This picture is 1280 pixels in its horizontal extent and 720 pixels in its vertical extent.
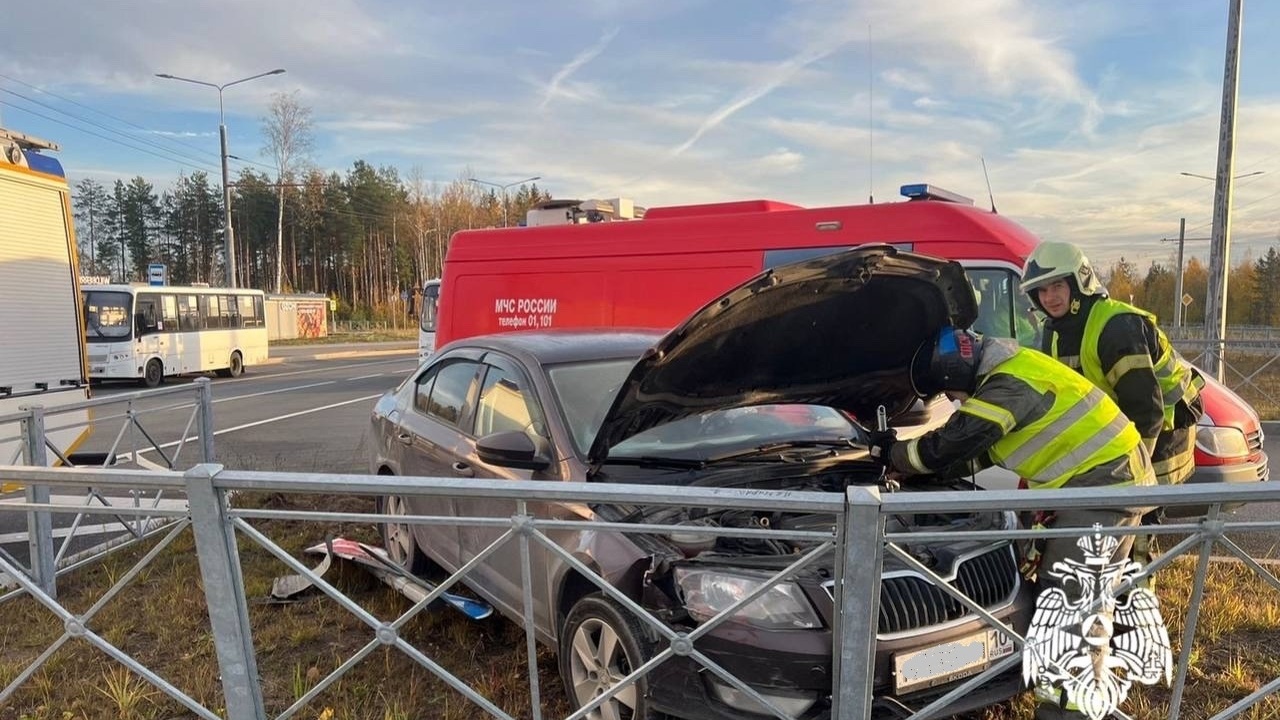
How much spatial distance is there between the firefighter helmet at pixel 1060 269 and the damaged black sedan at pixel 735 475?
2.44 feet

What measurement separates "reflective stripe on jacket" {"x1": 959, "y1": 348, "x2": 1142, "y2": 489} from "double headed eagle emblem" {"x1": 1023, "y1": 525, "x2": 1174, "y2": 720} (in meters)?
0.39

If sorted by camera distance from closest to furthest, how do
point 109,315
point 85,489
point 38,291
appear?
point 85,489
point 38,291
point 109,315

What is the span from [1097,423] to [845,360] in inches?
36.9

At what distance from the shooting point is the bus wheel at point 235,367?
2133cm

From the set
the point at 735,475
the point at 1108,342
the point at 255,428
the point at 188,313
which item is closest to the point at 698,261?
the point at 1108,342

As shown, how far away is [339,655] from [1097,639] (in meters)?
3.25

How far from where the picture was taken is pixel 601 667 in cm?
274

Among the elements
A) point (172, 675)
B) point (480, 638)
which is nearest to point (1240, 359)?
point (480, 638)

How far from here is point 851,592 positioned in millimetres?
1883

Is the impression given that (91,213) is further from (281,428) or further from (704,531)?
(704,531)

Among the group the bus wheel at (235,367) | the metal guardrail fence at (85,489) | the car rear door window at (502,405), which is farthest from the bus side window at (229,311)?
the car rear door window at (502,405)

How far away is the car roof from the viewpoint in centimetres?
386

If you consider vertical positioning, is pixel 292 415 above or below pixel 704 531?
below

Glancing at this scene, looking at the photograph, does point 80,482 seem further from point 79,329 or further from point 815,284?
point 79,329
